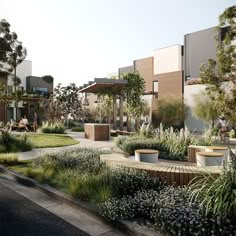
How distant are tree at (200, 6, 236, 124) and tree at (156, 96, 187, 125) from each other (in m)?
26.1

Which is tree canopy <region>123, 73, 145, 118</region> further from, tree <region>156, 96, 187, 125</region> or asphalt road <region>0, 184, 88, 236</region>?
asphalt road <region>0, 184, 88, 236</region>

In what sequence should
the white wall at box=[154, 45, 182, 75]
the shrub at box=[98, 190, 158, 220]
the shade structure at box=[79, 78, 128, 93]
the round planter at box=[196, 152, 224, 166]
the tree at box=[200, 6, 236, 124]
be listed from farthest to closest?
the white wall at box=[154, 45, 182, 75] → the shade structure at box=[79, 78, 128, 93] → the tree at box=[200, 6, 236, 124] → the round planter at box=[196, 152, 224, 166] → the shrub at box=[98, 190, 158, 220]

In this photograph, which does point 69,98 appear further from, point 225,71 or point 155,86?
point 225,71

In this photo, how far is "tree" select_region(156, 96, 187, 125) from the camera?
33438 mm

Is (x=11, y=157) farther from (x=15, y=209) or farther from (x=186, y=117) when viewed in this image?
(x=186, y=117)

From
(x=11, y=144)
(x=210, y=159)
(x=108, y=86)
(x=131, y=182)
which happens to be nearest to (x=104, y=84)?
(x=108, y=86)

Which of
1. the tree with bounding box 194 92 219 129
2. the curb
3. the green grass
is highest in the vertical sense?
the tree with bounding box 194 92 219 129

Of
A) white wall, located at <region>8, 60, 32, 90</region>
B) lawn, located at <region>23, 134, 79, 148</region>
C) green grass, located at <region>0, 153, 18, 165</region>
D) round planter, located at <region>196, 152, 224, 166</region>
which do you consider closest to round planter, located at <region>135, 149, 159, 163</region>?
round planter, located at <region>196, 152, 224, 166</region>

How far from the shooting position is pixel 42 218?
4.72 m

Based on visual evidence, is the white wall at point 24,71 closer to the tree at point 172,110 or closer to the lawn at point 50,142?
the tree at point 172,110

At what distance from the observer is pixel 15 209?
5.18 meters

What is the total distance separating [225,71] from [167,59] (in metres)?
39.4

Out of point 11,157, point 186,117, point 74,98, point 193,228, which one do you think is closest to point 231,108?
point 193,228

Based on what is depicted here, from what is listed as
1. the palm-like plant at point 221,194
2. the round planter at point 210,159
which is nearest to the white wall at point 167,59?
the round planter at point 210,159
